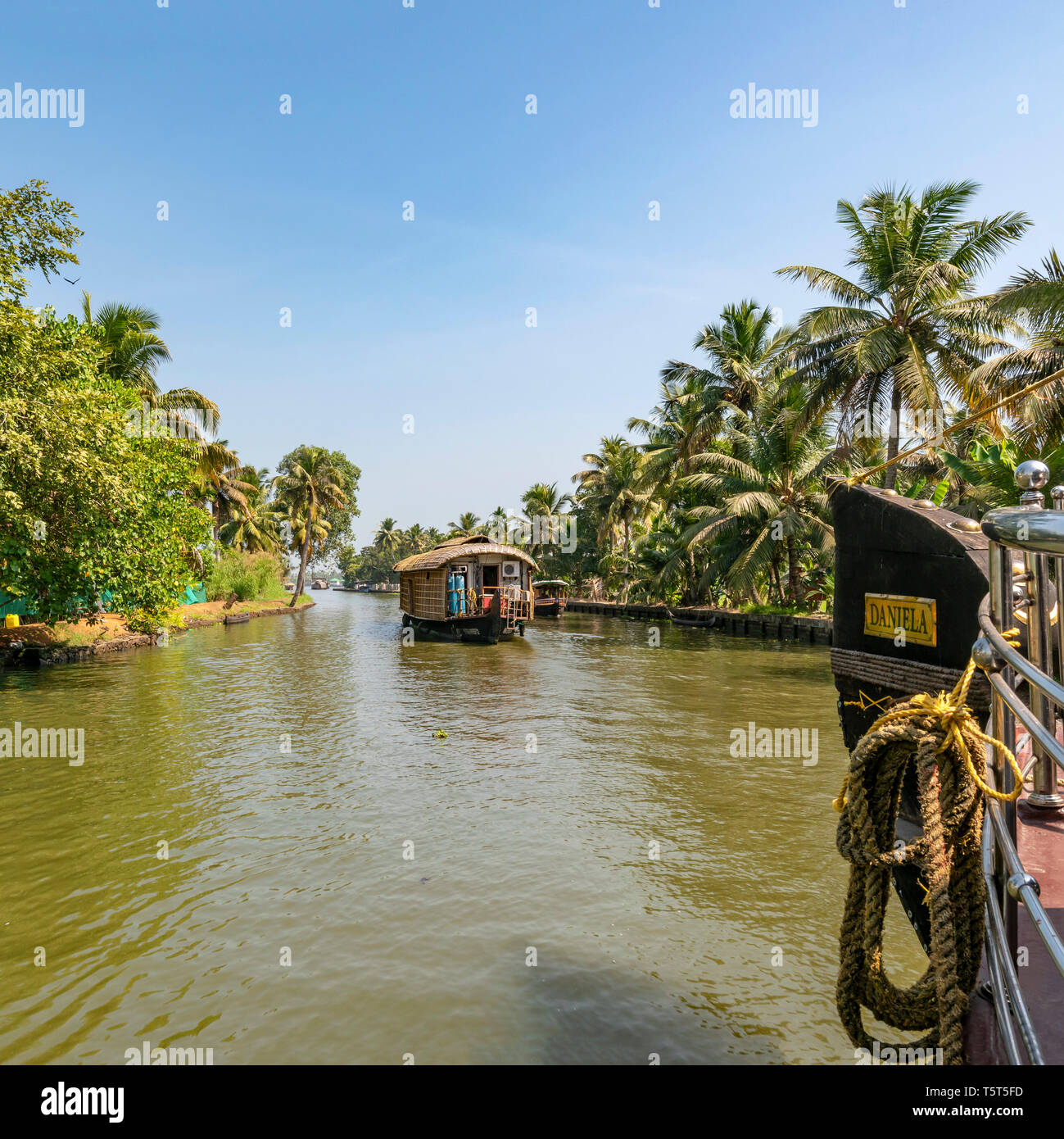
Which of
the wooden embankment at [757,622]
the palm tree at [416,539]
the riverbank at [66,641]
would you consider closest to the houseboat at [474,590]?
the wooden embankment at [757,622]

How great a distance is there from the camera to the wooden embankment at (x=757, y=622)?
2573 centimetres

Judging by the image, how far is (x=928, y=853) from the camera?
7.76ft

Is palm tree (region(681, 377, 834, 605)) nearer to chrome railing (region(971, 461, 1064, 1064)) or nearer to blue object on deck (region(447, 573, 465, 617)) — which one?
blue object on deck (region(447, 573, 465, 617))

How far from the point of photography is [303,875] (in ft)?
21.6

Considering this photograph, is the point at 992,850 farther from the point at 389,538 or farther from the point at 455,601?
the point at 389,538

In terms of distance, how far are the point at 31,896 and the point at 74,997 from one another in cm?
186

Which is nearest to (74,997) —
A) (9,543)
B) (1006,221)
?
(9,543)

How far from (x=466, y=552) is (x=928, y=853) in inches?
996

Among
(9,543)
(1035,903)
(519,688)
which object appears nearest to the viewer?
(1035,903)

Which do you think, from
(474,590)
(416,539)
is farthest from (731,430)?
(416,539)

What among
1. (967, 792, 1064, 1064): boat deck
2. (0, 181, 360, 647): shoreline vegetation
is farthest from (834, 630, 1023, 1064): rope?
(0, 181, 360, 647): shoreline vegetation
